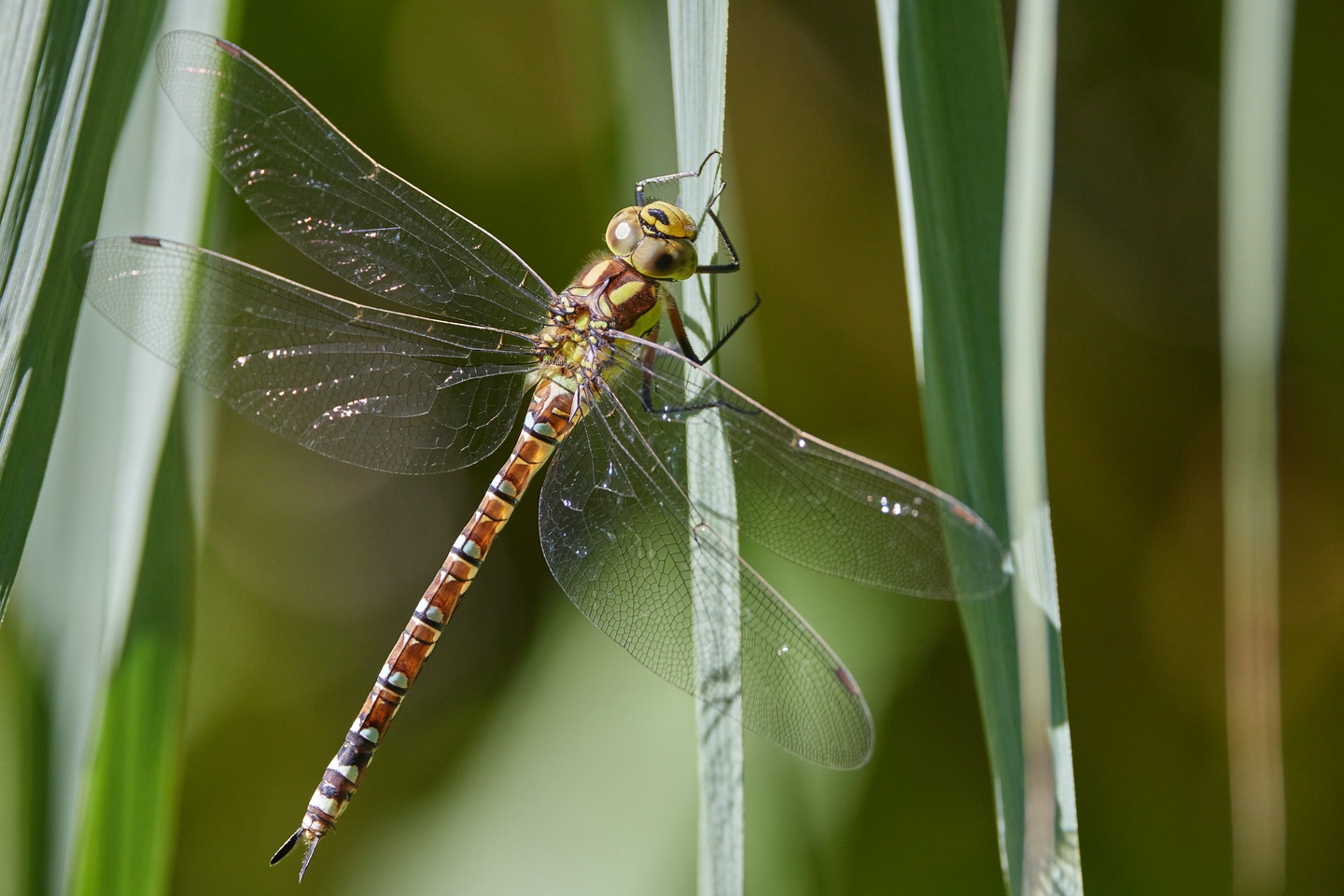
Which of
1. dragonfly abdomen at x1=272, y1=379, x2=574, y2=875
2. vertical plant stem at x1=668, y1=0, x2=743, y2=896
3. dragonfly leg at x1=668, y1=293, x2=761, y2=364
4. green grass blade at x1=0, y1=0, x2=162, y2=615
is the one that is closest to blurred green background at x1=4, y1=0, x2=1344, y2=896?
dragonfly leg at x1=668, y1=293, x2=761, y2=364

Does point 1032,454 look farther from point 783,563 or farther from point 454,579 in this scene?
point 454,579

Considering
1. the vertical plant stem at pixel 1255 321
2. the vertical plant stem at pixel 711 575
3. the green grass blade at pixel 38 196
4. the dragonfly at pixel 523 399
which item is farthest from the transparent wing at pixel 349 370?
the vertical plant stem at pixel 1255 321

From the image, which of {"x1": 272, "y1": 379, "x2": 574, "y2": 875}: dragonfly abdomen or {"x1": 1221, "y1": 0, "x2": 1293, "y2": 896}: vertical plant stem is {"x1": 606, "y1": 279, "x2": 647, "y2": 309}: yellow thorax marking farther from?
{"x1": 1221, "y1": 0, "x2": 1293, "y2": 896}: vertical plant stem

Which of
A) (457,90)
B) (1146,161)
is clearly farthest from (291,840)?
(1146,161)

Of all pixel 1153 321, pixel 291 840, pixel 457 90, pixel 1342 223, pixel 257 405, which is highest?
pixel 457 90

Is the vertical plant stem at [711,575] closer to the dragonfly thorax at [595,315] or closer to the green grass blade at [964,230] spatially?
the green grass blade at [964,230]

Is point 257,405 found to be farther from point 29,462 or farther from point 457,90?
point 457,90
